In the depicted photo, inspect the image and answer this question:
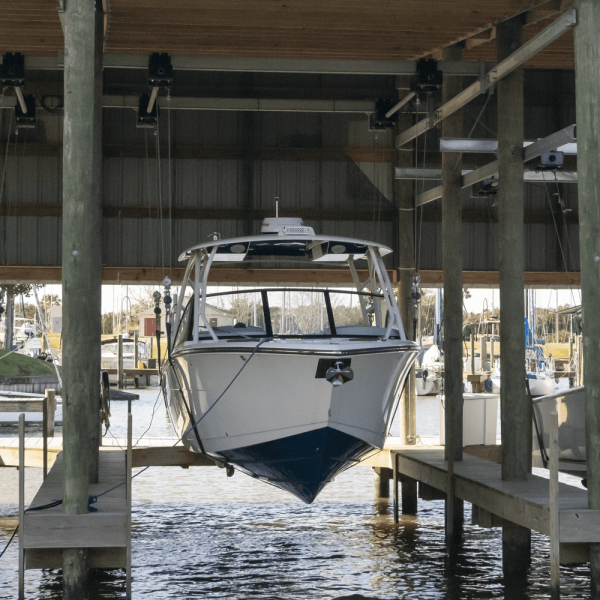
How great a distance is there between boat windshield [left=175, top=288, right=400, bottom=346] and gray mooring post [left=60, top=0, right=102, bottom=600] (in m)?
2.59

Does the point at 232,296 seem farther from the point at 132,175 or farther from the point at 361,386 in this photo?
the point at 132,175

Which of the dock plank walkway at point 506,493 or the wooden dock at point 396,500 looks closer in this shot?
the wooden dock at point 396,500

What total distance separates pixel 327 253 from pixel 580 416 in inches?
143

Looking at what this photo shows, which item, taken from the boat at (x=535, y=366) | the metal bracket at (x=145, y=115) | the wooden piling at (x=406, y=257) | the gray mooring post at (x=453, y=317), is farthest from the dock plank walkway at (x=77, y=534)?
the boat at (x=535, y=366)

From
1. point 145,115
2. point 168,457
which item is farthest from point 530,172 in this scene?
point 145,115

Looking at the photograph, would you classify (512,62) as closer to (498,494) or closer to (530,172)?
(530,172)

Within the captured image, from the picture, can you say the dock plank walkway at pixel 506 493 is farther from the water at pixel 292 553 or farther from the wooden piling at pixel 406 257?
the wooden piling at pixel 406 257

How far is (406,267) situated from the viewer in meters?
13.3

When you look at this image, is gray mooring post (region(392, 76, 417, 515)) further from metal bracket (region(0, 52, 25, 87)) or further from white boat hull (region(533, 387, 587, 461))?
metal bracket (region(0, 52, 25, 87))

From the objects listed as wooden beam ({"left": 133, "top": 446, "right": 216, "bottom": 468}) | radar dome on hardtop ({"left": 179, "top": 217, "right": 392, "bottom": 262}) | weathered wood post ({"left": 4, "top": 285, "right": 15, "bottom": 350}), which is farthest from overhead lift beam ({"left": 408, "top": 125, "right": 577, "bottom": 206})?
weathered wood post ({"left": 4, "top": 285, "right": 15, "bottom": 350})

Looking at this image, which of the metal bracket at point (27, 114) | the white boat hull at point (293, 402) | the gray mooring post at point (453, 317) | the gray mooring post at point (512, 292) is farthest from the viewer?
the metal bracket at point (27, 114)

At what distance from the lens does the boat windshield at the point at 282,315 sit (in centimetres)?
924

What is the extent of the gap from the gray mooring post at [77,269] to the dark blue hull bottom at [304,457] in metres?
2.26

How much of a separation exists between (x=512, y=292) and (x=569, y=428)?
327cm
